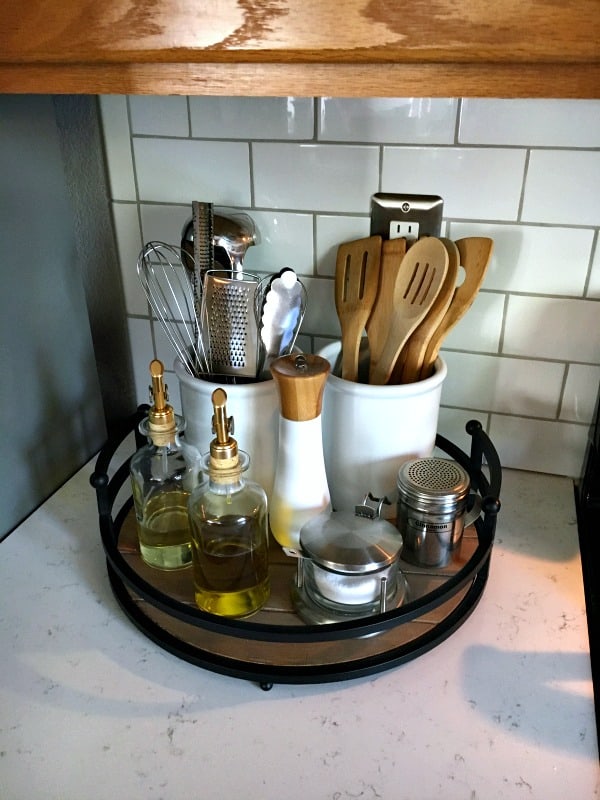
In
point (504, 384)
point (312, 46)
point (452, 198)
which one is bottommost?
point (504, 384)

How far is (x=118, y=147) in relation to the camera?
0.82 metres

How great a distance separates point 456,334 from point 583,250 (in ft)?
0.53

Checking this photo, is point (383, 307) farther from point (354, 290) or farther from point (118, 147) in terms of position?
point (118, 147)

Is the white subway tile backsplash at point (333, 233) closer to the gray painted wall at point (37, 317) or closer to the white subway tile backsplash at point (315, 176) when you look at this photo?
the white subway tile backsplash at point (315, 176)

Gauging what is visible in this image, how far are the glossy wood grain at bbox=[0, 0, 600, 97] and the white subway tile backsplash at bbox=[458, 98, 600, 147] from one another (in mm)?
277

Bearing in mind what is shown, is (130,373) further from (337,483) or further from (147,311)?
(337,483)

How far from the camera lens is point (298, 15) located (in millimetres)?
409

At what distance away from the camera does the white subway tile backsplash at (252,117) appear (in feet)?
2.41

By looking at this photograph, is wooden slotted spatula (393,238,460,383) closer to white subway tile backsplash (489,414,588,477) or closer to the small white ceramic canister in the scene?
the small white ceramic canister

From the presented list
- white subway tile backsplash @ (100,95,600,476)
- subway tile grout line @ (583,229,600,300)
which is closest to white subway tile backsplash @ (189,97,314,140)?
white subway tile backsplash @ (100,95,600,476)

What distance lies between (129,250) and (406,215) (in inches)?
14.0

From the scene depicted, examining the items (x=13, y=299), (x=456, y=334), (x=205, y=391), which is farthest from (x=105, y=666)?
(x=456, y=334)

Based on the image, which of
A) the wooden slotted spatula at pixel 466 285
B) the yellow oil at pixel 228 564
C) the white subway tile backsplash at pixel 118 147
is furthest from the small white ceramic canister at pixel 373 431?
the white subway tile backsplash at pixel 118 147

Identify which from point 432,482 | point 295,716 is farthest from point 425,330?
point 295,716
